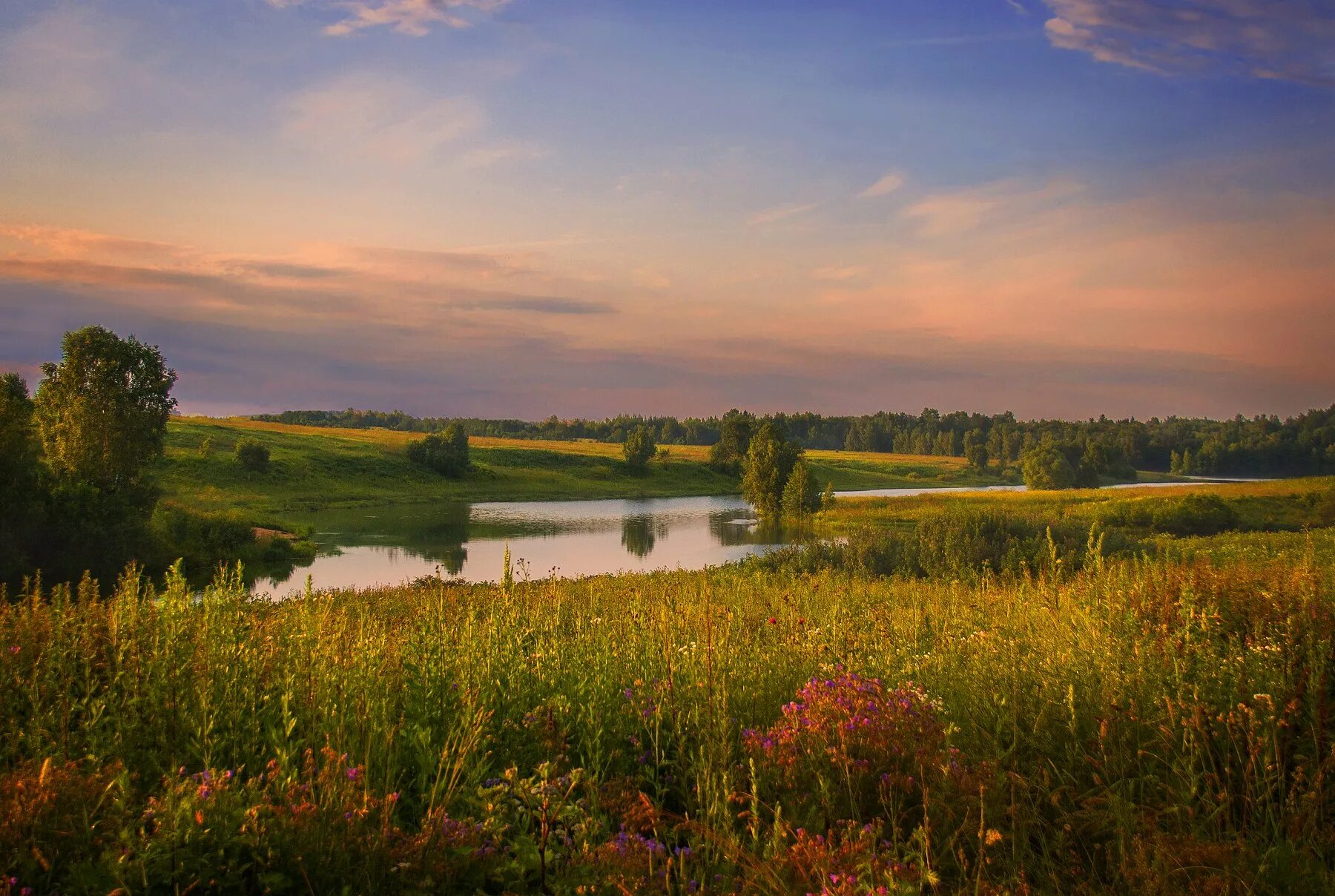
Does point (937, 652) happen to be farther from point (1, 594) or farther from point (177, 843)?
point (1, 594)

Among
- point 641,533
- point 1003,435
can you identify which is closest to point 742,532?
point 641,533

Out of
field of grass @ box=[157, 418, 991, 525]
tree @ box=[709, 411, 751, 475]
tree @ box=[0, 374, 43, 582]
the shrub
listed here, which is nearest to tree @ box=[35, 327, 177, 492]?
tree @ box=[0, 374, 43, 582]

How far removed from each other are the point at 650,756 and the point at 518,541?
33.7 meters

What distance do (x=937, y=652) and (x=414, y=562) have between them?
25.4 metres

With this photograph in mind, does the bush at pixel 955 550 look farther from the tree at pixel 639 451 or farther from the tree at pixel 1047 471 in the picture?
the tree at pixel 639 451

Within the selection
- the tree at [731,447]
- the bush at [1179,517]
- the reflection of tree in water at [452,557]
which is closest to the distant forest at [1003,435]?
the tree at [731,447]

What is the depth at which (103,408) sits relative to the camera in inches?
1129

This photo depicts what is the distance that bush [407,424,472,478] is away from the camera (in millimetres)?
63969

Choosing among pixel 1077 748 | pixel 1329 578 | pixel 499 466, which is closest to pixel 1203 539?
pixel 1329 578

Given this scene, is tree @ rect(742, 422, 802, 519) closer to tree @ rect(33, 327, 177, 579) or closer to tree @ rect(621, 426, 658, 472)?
tree @ rect(621, 426, 658, 472)

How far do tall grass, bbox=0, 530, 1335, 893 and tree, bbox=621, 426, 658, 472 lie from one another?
70.8 metres

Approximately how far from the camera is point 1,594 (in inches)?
199

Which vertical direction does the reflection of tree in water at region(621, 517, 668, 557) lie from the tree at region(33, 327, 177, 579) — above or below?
below

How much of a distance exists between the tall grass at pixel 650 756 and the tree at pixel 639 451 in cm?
7079
